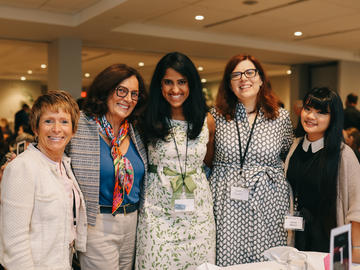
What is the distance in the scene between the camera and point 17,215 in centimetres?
149

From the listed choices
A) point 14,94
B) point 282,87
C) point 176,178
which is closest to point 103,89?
point 176,178

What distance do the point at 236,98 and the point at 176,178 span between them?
664 millimetres

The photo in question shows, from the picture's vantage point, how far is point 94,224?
1876 millimetres

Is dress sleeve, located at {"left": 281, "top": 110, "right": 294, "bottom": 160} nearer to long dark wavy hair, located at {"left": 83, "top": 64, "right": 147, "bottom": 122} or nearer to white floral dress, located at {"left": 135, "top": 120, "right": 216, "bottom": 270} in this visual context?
white floral dress, located at {"left": 135, "top": 120, "right": 216, "bottom": 270}

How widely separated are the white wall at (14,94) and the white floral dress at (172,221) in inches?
311

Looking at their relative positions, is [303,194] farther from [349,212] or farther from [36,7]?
[36,7]

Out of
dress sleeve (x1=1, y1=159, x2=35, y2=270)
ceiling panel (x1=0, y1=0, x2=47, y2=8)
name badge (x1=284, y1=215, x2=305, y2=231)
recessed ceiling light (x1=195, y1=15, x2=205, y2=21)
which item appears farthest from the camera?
recessed ceiling light (x1=195, y1=15, x2=205, y2=21)

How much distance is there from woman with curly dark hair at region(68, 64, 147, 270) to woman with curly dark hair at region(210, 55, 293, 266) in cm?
48

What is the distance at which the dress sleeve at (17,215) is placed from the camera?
148cm

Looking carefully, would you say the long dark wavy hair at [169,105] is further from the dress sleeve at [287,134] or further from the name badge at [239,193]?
the dress sleeve at [287,134]

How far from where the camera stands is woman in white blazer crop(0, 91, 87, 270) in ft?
4.89

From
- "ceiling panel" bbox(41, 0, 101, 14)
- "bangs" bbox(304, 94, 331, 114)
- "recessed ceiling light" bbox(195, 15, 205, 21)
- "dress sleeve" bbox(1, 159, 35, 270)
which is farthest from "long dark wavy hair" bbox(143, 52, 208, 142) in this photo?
"recessed ceiling light" bbox(195, 15, 205, 21)

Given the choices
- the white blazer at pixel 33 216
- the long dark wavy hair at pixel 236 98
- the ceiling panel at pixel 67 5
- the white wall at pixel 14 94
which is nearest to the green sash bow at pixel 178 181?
the long dark wavy hair at pixel 236 98

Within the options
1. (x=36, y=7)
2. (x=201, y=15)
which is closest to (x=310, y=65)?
(x=201, y=15)
